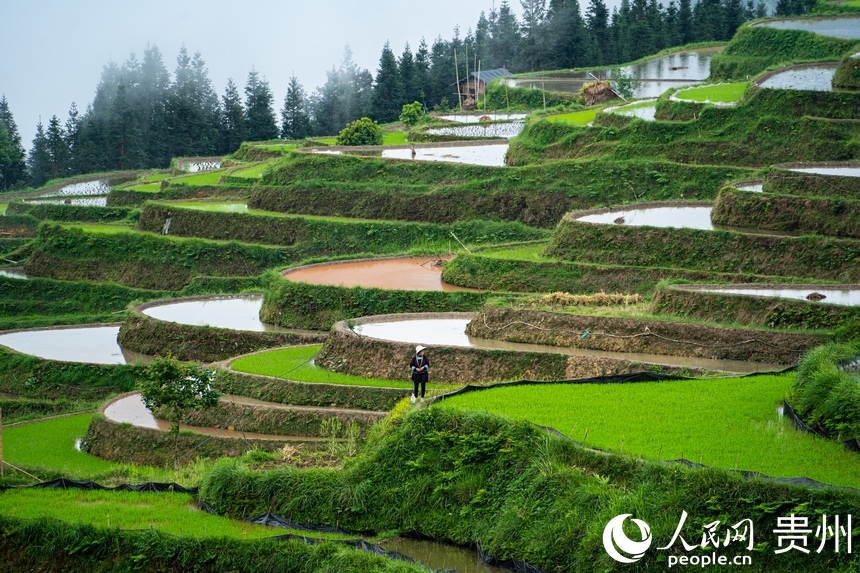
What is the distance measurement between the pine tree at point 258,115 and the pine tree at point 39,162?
12.0m

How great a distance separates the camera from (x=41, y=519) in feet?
53.6

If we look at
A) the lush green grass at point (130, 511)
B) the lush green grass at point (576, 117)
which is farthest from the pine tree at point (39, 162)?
the lush green grass at point (130, 511)

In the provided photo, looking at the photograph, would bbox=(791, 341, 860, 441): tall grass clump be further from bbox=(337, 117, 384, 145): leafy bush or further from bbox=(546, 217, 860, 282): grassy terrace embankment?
bbox=(337, 117, 384, 145): leafy bush

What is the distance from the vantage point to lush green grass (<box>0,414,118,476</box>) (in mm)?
24328

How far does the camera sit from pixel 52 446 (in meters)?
26.5

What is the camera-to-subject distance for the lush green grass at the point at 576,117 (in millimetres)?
49219

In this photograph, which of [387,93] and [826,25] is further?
[387,93]

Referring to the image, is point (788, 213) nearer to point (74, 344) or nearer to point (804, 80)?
point (804, 80)

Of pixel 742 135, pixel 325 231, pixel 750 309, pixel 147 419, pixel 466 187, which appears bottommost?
pixel 147 419

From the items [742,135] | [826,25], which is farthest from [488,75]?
[742,135]

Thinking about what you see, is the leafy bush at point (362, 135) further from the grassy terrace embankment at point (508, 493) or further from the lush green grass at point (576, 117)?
the grassy terrace embankment at point (508, 493)

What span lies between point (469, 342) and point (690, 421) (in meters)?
9.98

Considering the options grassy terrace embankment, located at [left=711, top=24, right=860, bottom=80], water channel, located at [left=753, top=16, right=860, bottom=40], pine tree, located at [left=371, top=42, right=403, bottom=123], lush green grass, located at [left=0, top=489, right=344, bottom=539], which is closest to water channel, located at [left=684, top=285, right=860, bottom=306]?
lush green grass, located at [left=0, top=489, right=344, bottom=539]

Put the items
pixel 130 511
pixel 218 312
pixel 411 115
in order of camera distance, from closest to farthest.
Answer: pixel 130 511, pixel 218 312, pixel 411 115
